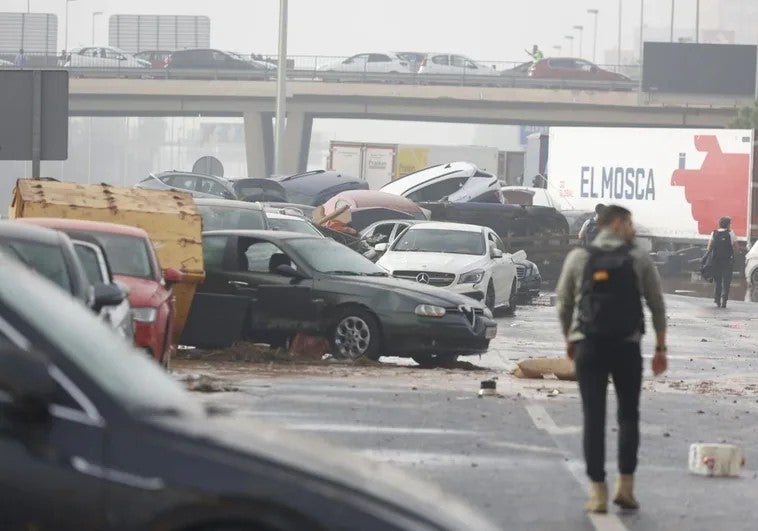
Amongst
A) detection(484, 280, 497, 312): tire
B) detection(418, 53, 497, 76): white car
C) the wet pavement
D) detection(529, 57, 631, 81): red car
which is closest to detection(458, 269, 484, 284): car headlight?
detection(484, 280, 497, 312): tire

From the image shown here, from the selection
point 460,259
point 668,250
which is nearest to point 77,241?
point 460,259

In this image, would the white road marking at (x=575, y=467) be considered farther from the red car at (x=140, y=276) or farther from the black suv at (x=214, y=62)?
the black suv at (x=214, y=62)

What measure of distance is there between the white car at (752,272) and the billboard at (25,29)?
9522 centimetres

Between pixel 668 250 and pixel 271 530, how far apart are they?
46.0 metres

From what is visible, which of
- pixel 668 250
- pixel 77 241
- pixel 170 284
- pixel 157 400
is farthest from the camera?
pixel 668 250

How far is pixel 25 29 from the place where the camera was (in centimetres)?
13238

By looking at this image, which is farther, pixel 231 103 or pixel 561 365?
pixel 231 103

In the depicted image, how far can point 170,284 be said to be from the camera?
1725cm

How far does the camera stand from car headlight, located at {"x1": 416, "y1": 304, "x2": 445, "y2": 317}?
19.6 m

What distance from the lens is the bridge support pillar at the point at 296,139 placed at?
3807 inches

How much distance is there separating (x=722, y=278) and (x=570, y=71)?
69.5m

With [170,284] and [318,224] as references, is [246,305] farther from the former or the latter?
[318,224]

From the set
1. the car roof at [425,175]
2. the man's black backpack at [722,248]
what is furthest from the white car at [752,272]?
the car roof at [425,175]

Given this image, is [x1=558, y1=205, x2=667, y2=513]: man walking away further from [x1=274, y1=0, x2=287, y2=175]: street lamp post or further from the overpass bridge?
the overpass bridge
